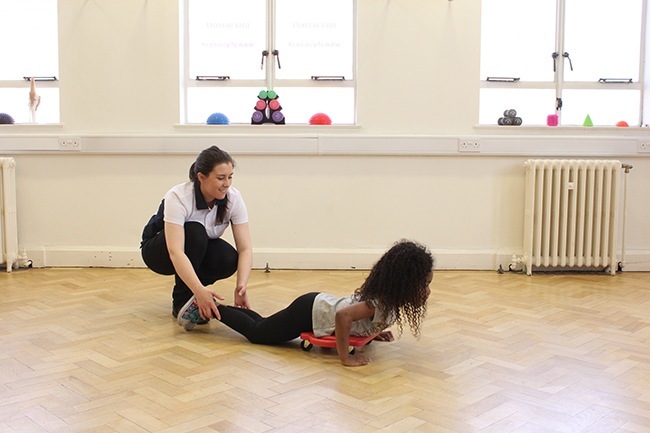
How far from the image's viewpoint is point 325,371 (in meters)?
2.49

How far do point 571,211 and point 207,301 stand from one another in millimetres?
2706

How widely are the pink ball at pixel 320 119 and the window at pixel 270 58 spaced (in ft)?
0.37

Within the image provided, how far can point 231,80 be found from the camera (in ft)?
15.7

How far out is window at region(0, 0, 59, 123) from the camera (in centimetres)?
479

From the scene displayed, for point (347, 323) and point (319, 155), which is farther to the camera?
point (319, 155)

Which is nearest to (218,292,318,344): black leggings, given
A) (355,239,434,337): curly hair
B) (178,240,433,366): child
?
(178,240,433,366): child

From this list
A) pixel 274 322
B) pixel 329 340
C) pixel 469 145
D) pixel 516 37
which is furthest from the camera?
pixel 516 37

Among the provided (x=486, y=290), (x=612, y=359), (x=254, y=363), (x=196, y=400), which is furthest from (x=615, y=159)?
(x=196, y=400)

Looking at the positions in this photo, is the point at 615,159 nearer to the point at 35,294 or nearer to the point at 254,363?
the point at 254,363

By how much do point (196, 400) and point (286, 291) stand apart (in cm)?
175

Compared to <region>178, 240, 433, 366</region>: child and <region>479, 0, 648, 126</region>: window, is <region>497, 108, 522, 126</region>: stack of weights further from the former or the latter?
<region>178, 240, 433, 366</region>: child

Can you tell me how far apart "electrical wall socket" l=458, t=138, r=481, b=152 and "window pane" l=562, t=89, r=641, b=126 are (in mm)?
731

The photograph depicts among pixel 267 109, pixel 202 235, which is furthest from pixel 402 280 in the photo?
pixel 267 109

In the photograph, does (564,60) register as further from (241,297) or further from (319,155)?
(241,297)
